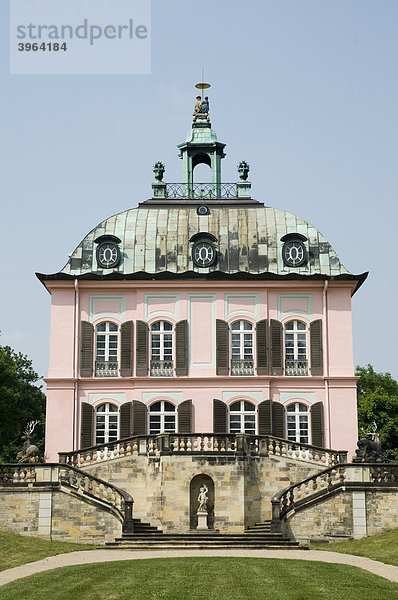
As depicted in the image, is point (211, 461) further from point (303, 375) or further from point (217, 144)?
point (217, 144)

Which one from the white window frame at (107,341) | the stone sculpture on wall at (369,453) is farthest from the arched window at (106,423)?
the stone sculpture on wall at (369,453)

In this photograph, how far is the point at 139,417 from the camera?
139ft

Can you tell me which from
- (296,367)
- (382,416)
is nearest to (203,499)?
(296,367)

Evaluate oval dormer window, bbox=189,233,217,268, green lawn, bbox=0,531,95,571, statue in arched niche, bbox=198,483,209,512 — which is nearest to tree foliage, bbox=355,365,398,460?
oval dormer window, bbox=189,233,217,268

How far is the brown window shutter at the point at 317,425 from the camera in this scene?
42.3 metres

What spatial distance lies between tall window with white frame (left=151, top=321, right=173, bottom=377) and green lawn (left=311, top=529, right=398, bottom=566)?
1251 centimetres

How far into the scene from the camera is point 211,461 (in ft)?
117

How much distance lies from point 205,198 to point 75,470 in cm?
1730

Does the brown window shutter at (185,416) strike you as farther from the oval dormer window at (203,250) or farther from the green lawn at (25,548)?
the green lawn at (25,548)

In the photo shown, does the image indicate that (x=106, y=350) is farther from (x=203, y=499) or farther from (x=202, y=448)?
(x=203, y=499)

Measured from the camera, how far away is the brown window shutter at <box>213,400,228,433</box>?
139ft

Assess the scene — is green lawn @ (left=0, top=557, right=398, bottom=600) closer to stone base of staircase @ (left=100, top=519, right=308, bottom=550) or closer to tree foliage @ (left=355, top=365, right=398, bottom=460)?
stone base of staircase @ (left=100, top=519, right=308, bottom=550)

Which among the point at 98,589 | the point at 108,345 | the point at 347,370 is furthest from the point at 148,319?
the point at 98,589

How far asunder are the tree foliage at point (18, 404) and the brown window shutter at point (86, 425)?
27.6 feet
